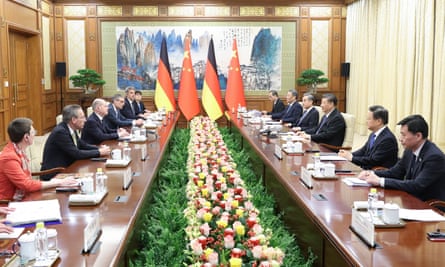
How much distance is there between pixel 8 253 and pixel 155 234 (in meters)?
1.27

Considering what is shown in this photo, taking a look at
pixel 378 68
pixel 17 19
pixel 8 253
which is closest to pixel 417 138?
pixel 8 253

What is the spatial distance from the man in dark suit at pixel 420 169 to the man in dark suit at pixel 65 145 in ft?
7.85

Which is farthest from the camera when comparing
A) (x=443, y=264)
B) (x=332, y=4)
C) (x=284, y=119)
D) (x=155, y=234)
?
(x=332, y=4)

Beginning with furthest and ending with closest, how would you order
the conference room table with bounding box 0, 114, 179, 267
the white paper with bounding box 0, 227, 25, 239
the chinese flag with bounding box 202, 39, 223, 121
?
the chinese flag with bounding box 202, 39, 223, 121, the white paper with bounding box 0, 227, 25, 239, the conference room table with bounding box 0, 114, 179, 267

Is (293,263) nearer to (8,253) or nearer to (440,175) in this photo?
(440,175)

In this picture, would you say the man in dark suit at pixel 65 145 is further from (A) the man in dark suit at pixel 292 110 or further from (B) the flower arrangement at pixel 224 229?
(A) the man in dark suit at pixel 292 110

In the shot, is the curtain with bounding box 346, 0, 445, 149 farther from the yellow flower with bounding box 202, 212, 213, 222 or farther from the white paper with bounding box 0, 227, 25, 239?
the white paper with bounding box 0, 227, 25, 239

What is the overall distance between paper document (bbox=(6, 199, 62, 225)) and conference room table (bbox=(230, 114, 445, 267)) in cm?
133

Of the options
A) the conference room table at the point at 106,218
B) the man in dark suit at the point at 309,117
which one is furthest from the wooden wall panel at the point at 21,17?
the conference room table at the point at 106,218

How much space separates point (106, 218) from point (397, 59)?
821cm

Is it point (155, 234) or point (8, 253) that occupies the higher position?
point (8, 253)

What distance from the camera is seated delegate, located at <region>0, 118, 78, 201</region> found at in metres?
3.06

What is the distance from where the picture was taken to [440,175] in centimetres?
312

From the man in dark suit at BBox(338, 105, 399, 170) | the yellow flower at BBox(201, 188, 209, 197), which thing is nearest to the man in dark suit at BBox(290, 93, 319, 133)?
the man in dark suit at BBox(338, 105, 399, 170)
